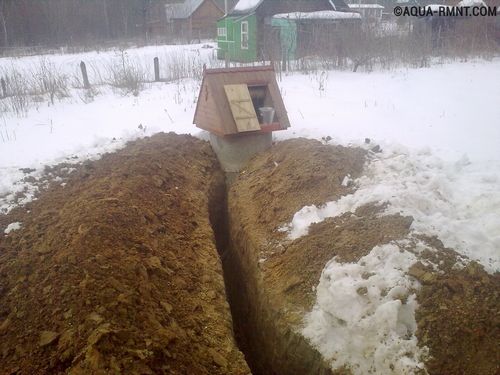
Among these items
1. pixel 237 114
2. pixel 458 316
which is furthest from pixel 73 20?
pixel 458 316

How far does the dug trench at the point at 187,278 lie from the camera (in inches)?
98.9

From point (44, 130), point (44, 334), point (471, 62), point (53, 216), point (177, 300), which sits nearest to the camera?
point (44, 334)

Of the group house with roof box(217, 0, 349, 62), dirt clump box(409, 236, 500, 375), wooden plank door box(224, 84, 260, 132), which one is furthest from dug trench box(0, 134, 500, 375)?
house with roof box(217, 0, 349, 62)

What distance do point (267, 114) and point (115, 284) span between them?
4.00m

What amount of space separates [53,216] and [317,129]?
14.1 feet

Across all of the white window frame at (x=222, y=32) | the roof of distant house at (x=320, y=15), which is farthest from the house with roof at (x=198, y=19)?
the roof of distant house at (x=320, y=15)

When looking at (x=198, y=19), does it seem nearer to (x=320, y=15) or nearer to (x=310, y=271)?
(x=320, y=15)

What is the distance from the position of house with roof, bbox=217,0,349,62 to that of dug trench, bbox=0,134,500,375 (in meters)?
14.5

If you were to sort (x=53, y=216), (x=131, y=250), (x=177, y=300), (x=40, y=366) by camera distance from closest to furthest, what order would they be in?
(x=40, y=366) < (x=177, y=300) < (x=131, y=250) < (x=53, y=216)

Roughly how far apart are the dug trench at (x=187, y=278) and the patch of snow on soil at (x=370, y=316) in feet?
0.31

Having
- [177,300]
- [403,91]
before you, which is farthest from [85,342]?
[403,91]

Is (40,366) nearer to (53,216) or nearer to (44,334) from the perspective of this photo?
(44,334)

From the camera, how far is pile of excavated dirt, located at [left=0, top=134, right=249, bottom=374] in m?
2.49

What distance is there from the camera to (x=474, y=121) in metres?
6.61
